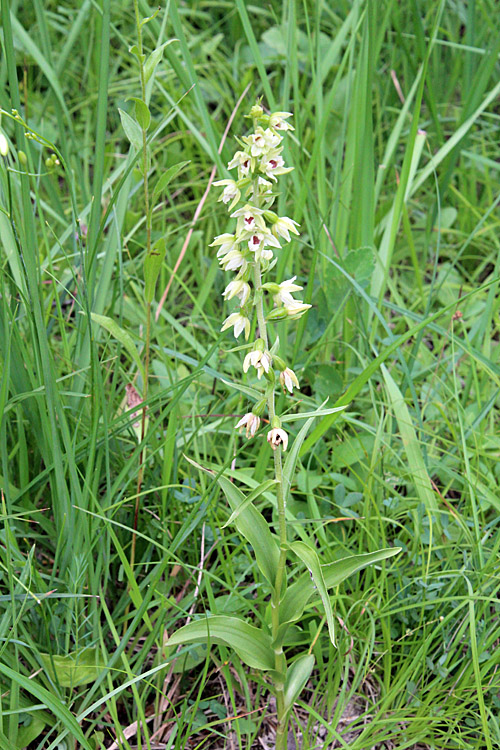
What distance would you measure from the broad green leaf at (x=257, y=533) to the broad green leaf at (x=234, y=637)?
0.39 ft

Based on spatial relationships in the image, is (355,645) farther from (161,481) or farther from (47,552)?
(47,552)

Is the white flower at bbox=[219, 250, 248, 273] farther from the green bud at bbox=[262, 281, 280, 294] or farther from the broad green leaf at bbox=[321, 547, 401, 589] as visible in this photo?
the broad green leaf at bbox=[321, 547, 401, 589]

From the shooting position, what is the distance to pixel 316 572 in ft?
3.88

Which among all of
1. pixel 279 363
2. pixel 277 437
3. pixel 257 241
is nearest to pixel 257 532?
pixel 277 437

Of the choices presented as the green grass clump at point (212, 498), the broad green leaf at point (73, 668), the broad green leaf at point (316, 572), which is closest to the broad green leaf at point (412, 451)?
the green grass clump at point (212, 498)

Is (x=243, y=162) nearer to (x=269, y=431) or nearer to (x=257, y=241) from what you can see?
(x=257, y=241)

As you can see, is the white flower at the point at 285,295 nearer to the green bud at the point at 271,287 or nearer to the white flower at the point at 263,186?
the green bud at the point at 271,287

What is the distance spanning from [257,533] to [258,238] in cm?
61

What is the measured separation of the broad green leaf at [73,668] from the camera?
142 cm

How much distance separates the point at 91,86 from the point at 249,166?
89.7 inches

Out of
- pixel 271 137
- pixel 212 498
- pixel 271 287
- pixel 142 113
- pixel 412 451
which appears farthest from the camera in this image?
pixel 412 451

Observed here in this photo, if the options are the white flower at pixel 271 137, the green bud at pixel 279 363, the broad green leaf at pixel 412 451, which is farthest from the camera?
the broad green leaf at pixel 412 451

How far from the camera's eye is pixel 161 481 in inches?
68.9

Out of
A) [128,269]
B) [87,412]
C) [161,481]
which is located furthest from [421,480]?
[128,269]
